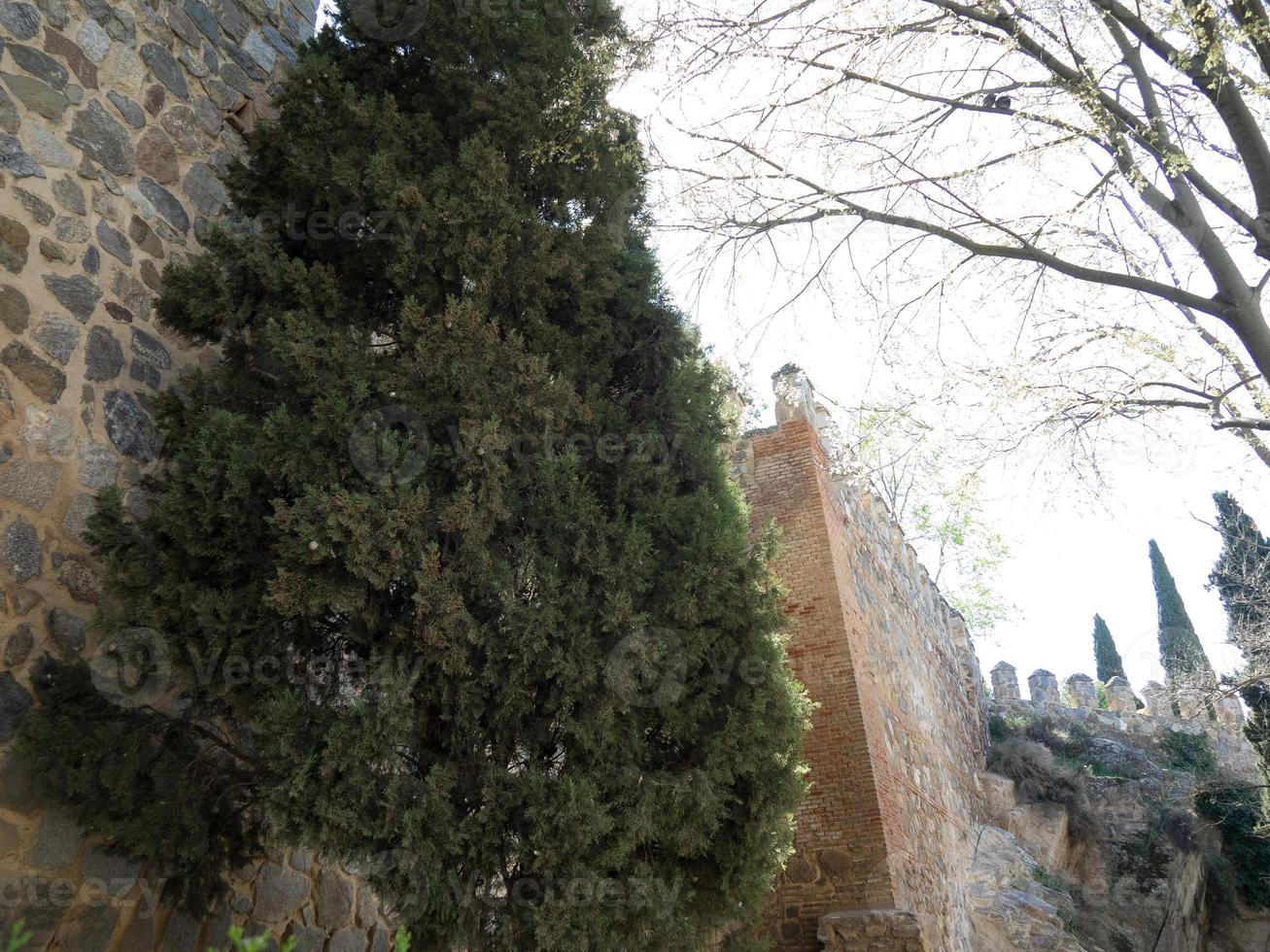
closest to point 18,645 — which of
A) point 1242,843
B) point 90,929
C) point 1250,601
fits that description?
point 90,929

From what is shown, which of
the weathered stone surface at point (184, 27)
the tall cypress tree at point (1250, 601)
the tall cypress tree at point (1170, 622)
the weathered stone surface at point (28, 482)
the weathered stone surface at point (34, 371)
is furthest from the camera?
the tall cypress tree at point (1170, 622)

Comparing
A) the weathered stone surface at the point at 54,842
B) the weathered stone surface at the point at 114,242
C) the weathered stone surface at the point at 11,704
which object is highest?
the weathered stone surface at the point at 114,242

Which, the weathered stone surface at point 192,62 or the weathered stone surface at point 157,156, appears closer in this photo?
the weathered stone surface at point 157,156

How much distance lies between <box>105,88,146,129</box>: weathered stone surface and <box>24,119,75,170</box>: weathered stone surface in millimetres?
490

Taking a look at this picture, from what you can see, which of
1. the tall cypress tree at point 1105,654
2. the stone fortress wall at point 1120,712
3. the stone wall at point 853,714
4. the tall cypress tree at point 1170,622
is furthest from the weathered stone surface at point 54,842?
the tall cypress tree at point 1105,654

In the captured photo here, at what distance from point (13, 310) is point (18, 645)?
1.46 meters

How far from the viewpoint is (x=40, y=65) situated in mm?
4359

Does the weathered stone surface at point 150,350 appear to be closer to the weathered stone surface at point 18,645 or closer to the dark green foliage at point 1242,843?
the weathered stone surface at point 18,645

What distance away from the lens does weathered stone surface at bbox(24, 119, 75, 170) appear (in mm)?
4242

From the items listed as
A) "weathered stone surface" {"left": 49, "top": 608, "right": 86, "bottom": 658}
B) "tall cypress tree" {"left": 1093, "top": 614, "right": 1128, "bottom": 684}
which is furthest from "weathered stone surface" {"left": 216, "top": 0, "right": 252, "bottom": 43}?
"tall cypress tree" {"left": 1093, "top": 614, "right": 1128, "bottom": 684}

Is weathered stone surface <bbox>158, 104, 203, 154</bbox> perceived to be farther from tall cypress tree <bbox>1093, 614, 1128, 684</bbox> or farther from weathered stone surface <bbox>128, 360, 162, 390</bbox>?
tall cypress tree <bbox>1093, 614, 1128, 684</bbox>

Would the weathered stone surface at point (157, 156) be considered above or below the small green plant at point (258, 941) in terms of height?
above

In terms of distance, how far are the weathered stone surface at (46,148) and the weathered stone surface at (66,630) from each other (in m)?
2.04

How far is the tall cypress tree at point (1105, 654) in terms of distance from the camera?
28016mm
